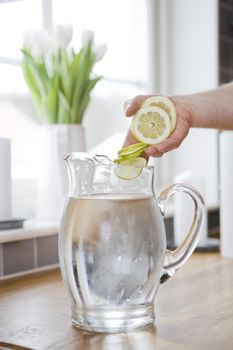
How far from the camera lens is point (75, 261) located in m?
0.82

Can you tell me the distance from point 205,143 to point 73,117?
0.79 metres

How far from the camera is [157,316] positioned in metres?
0.93

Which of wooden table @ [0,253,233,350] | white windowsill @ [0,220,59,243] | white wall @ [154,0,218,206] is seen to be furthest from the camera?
Result: white wall @ [154,0,218,206]

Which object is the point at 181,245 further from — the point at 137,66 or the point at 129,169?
the point at 137,66

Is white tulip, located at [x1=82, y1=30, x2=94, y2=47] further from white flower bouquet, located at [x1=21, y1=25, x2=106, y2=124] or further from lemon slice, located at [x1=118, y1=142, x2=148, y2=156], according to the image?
lemon slice, located at [x1=118, y1=142, x2=148, y2=156]

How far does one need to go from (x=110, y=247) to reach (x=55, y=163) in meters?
0.70

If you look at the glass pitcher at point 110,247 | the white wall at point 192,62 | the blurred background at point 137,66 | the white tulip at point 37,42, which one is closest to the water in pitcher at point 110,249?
the glass pitcher at point 110,247

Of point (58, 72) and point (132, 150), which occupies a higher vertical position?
point (58, 72)

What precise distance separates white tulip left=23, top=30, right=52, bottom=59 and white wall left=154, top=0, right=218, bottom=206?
0.82m

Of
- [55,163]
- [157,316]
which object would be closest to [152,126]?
[157,316]

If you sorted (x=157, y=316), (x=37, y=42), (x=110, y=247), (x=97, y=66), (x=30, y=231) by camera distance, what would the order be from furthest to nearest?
(x=97, y=66) < (x=37, y=42) < (x=30, y=231) < (x=157, y=316) < (x=110, y=247)

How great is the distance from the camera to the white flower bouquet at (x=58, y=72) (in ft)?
4.84

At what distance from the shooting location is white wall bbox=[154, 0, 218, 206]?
2.13 m

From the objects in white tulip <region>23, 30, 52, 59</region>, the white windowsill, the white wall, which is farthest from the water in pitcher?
the white wall
